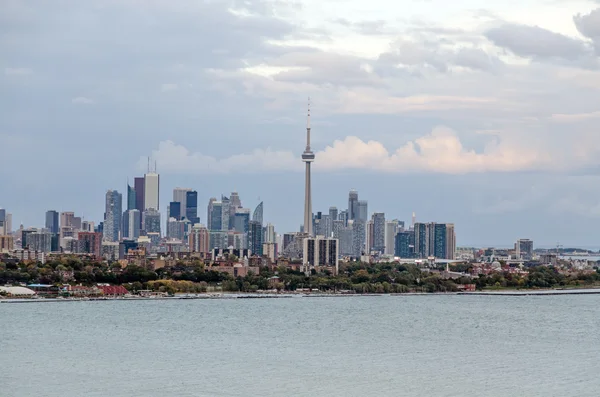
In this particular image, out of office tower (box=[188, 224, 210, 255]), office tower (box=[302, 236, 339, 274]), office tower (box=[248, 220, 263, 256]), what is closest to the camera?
office tower (box=[302, 236, 339, 274])

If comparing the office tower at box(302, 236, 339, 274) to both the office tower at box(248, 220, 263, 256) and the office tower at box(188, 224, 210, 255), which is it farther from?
the office tower at box(188, 224, 210, 255)

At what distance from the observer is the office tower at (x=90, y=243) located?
11891 centimetres

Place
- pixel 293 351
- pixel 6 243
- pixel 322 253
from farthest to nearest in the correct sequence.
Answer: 1. pixel 6 243
2. pixel 322 253
3. pixel 293 351

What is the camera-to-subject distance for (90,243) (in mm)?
120500

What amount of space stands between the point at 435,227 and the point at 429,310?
345 feet

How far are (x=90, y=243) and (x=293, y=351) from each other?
295 ft

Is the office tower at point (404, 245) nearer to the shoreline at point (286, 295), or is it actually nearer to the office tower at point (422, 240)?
the office tower at point (422, 240)

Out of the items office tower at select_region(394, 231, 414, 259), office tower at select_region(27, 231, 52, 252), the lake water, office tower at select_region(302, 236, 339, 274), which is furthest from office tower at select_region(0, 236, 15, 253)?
office tower at select_region(394, 231, 414, 259)

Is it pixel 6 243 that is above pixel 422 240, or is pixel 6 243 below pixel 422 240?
below

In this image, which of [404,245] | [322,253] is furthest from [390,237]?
[322,253]

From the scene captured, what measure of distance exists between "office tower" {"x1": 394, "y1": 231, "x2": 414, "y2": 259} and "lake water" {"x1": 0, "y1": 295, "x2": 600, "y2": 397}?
10520 centimetres

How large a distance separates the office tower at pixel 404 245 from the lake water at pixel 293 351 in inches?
4142

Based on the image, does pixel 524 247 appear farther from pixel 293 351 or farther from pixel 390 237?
pixel 293 351

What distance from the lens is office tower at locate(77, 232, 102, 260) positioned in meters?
119
